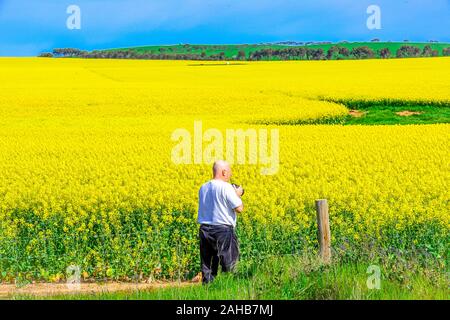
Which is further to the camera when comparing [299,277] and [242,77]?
[242,77]

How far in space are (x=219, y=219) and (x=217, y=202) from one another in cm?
23

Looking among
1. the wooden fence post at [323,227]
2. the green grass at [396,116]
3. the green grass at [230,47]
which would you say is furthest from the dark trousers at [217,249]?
the green grass at [230,47]

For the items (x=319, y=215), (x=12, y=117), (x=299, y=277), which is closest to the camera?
(x=299, y=277)

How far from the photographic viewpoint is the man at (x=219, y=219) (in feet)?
27.5

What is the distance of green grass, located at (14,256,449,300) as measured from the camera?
6824mm

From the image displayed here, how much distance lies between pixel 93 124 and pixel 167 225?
1737 centimetres

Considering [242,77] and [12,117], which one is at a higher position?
[242,77]

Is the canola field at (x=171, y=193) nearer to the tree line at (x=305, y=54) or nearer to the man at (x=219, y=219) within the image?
the man at (x=219, y=219)

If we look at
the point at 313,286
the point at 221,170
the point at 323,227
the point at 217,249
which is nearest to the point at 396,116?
the point at 323,227

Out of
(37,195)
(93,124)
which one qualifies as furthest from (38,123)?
(37,195)

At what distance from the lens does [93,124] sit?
96.6ft

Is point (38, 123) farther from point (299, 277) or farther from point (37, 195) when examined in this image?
point (299, 277)

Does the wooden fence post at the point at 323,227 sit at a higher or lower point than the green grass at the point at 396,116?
lower

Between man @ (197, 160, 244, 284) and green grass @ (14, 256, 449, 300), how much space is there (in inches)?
26.0
